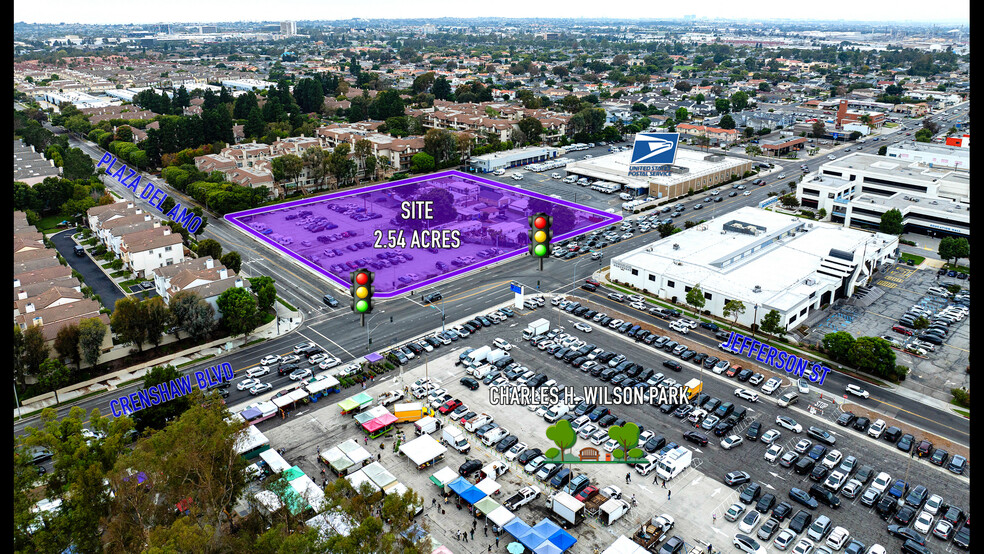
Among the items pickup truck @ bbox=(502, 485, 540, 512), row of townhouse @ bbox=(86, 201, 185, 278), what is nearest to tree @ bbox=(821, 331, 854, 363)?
pickup truck @ bbox=(502, 485, 540, 512)

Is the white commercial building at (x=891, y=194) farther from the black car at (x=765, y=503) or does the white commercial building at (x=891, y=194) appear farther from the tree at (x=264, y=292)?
the tree at (x=264, y=292)

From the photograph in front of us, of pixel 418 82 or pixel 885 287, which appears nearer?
pixel 885 287

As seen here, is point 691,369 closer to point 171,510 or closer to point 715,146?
point 171,510

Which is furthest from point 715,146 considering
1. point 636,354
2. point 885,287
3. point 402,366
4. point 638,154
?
point 402,366

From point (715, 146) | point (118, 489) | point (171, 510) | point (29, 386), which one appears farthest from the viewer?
point (715, 146)

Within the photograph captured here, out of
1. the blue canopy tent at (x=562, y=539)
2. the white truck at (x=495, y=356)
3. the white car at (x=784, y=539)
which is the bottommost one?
the white car at (x=784, y=539)

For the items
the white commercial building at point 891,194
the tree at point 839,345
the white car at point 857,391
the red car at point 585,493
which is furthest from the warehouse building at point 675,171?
the red car at point 585,493
